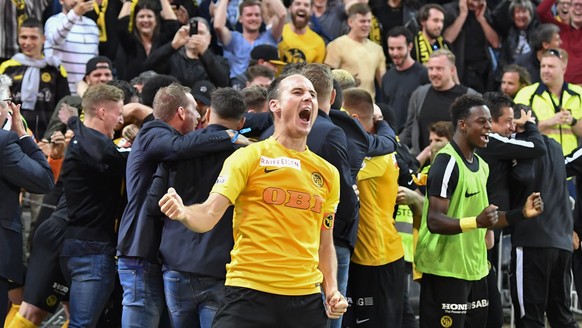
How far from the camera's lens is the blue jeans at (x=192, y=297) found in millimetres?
7055

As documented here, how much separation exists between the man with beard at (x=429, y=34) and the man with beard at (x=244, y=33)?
1.90m

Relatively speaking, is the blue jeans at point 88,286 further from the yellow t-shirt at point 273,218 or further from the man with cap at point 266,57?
the man with cap at point 266,57

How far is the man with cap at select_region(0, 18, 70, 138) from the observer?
39.9 feet

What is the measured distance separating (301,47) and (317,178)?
794 cm

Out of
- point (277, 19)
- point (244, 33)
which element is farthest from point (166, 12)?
point (277, 19)

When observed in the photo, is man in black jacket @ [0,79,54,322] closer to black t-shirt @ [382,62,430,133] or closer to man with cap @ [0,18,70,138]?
man with cap @ [0,18,70,138]

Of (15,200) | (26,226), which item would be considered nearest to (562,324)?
(15,200)

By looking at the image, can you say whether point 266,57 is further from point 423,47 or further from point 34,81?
point 423,47

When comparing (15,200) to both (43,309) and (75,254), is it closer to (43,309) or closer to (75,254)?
(75,254)

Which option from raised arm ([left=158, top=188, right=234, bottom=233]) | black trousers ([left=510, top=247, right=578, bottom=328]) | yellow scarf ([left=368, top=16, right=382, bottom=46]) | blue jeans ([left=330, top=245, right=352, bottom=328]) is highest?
yellow scarf ([left=368, top=16, right=382, bottom=46])

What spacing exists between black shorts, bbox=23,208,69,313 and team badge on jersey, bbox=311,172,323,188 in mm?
3133

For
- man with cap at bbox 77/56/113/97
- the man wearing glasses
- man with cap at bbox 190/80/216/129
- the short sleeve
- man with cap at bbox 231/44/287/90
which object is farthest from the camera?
A: man with cap at bbox 231/44/287/90

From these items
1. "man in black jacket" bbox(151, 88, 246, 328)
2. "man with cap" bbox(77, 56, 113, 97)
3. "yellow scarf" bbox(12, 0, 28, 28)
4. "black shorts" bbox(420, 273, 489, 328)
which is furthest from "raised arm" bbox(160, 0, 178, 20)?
"man in black jacket" bbox(151, 88, 246, 328)

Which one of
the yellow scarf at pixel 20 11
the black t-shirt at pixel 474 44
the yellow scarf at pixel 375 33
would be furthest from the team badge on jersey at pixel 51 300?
the black t-shirt at pixel 474 44
